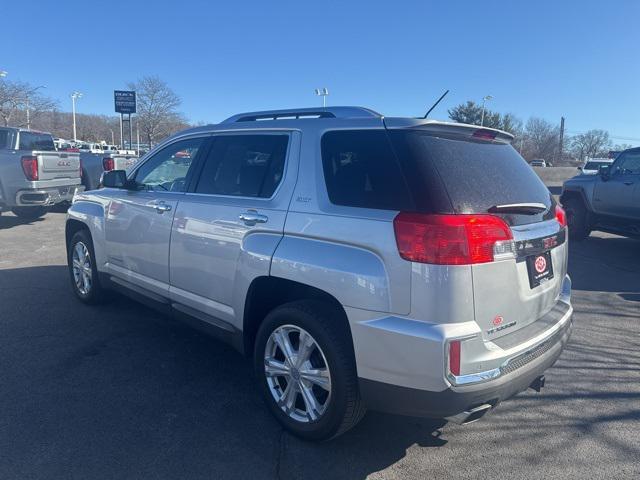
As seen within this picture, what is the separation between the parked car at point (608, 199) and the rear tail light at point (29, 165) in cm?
1109

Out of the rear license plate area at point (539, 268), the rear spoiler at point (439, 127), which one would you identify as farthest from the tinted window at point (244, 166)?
the rear license plate area at point (539, 268)

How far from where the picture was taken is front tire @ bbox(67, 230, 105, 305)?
5.13 m

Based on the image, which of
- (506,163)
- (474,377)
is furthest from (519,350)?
(506,163)

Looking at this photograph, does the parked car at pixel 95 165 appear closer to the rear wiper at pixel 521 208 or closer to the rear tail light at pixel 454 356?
the rear wiper at pixel 521 208

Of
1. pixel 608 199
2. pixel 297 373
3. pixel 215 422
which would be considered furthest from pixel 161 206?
pixel 608 199

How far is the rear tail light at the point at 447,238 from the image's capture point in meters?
2.34

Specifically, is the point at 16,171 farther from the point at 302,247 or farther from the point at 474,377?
the point at 474,377

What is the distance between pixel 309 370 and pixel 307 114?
68.2 inches

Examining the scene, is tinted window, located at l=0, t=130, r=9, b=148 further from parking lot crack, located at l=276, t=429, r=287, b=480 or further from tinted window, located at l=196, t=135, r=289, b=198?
parking lot crack, located at l=276, t=429, r=287, b=480

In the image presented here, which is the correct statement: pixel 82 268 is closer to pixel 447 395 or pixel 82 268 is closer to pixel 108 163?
pixel 447 395

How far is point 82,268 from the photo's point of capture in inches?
210

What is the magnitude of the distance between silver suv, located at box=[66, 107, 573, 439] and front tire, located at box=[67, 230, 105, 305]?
70.4 inches

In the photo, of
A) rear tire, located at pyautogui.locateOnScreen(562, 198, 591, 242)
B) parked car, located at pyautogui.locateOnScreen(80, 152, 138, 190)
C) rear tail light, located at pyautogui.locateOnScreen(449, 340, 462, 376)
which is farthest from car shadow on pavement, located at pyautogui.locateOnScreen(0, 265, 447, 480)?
parked car, located at pyautogui.locateOnScreen(80, 152, 138, 190)

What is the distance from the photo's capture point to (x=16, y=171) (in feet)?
32.0
